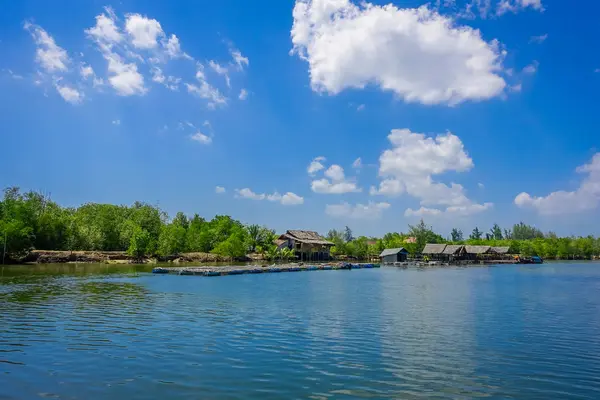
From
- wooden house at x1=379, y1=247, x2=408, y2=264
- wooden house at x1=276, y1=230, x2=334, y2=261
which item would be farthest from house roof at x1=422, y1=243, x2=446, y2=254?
wooden house at x1=276, y1=230, x2=334, y2=261

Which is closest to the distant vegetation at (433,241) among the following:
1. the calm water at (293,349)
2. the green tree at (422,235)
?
the green tree at (422,235)

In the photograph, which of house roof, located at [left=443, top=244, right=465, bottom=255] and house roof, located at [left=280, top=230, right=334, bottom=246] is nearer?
house roof, located at [left=280, top=230, right=334, bottom=246]

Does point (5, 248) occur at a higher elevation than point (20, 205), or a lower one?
lower

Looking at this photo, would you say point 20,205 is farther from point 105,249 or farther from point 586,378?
point 586,378

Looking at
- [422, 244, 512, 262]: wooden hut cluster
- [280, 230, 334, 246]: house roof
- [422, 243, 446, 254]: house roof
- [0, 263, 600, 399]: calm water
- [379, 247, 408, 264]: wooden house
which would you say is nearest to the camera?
[0, 263, 600, 399]: calm water

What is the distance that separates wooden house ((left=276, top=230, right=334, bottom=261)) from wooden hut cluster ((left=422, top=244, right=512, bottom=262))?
1101 inches

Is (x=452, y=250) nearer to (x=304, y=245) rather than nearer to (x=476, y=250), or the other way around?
(x=476, y=250)

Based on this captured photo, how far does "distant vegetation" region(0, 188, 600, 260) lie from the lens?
7438 centimetres

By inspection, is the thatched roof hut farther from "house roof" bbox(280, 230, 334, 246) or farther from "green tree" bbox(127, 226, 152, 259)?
"green tree" bbox(127, 226, 152, 259)

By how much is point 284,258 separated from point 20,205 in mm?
58085

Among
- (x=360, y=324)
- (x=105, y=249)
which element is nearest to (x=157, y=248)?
(x=105, y=249)

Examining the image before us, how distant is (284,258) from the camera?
108812 millimetres

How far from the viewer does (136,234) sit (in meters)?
86.8

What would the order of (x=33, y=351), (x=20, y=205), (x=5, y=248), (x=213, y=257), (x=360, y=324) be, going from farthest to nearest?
(x=213, y=257), (x=20, y=205), (x=5, y=248), (x=360, y=324), (x=33, y=351)
